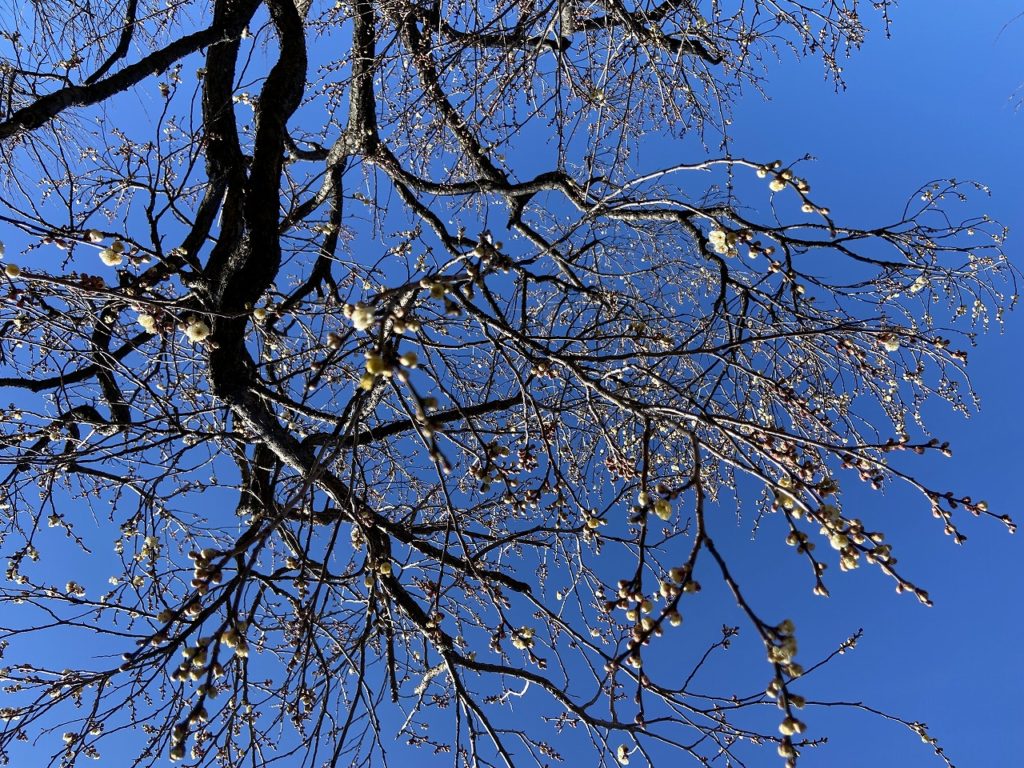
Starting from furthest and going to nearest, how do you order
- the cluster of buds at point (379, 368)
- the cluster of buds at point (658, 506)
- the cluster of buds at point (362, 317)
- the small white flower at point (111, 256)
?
the small white flower at point (111, 256) < the cluster of buds at point (658, 506) < the cluster of buds at point (362, 317) < the cluster of buds at point (379, 368)

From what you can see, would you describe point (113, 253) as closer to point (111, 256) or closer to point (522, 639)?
point (111, 256)

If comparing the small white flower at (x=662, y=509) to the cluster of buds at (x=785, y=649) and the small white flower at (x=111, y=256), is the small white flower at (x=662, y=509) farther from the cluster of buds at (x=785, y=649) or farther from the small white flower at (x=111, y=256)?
the small white flower at (x=111, y=256)

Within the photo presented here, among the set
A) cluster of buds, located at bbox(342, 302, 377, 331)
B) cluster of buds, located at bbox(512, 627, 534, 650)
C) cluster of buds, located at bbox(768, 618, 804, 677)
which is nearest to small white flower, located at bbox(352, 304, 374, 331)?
cluster of buds, located at bbox(342, 302, 377, 331)

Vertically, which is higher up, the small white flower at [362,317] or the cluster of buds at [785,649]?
the small white flower at [362,317]

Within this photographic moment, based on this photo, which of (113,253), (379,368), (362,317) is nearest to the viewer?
(379,368)

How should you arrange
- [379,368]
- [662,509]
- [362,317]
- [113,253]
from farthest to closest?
[113,253] → [662,509] → [362,317] → [379,368]

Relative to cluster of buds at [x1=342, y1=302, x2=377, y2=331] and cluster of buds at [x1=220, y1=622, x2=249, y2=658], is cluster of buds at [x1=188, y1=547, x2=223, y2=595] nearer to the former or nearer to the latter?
cluster of buds at [x1=220, y1=622, x2=249, y2=658]

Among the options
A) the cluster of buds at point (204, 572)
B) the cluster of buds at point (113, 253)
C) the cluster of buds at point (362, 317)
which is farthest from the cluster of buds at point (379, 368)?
the cluster of buds at point (113, 253)

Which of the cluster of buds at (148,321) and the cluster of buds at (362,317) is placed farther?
the cluster of buds at (148,321)

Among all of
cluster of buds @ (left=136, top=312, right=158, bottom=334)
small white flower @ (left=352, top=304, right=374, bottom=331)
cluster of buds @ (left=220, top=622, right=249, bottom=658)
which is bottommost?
cluster of buds @ (left=220, top=622, right=249, bottom=658)

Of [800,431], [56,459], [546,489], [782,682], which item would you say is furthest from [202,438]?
[800,431]

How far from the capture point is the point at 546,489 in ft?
8.46

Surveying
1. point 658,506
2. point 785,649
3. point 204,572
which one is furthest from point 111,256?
point 785,649

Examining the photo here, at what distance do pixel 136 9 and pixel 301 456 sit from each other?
3029 millimetres
